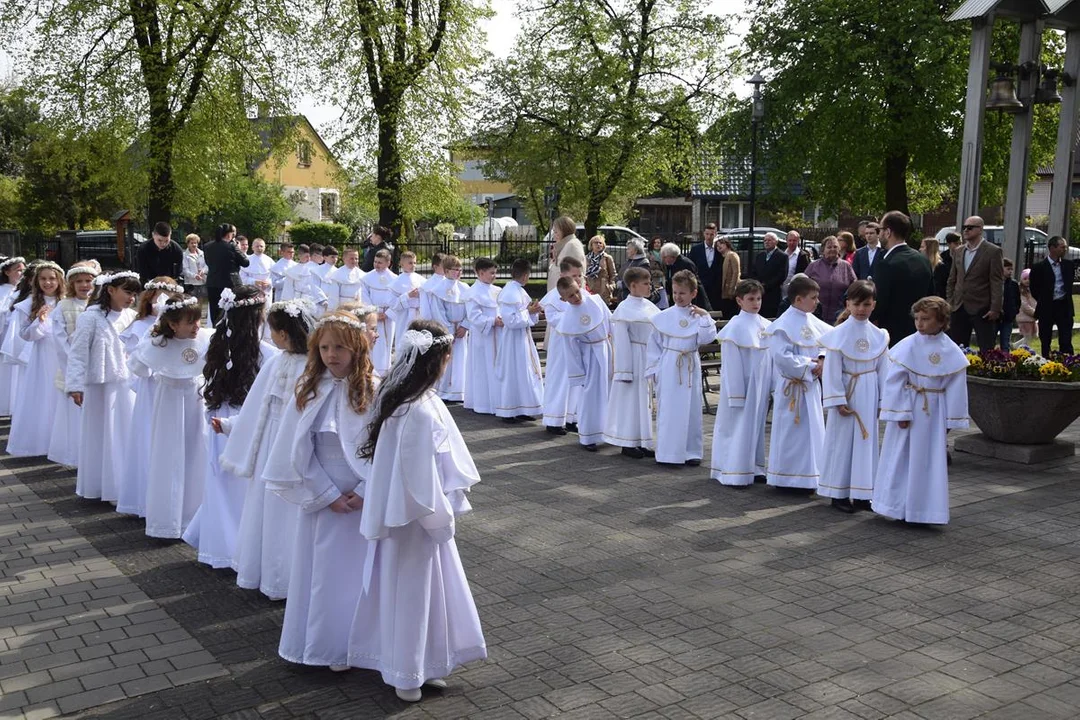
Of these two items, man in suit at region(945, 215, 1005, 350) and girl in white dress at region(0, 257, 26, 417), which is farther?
girl in white dress at region(0, 257, 26, 417)

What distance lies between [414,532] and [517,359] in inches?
308

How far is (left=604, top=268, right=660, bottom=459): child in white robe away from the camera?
10.4 meters

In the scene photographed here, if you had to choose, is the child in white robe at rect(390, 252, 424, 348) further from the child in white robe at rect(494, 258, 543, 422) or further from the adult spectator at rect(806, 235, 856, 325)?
the adult spectator at rect(806, 235, 856, 325)

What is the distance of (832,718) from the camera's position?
466 cm

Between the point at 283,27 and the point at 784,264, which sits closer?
the point at 784,264

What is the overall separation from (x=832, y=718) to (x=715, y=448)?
4.73 meters

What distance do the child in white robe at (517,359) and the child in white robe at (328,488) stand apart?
710 cm

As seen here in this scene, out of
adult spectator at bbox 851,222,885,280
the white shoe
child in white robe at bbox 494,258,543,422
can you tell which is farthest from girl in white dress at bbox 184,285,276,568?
adult spectator at bbox 851,222,885,280

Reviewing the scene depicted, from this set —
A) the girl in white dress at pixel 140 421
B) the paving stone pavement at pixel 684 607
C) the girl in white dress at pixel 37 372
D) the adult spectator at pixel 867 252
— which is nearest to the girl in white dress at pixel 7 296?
the girl in white dress at pixel 37 372

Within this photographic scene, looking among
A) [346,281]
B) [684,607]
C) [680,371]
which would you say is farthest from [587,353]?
[346,281]

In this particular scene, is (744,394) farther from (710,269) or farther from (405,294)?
(405,294)

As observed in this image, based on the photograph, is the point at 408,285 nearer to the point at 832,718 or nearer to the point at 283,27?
the point at 832,718

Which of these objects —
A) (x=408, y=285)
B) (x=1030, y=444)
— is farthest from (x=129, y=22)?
(x=1030, y=444)

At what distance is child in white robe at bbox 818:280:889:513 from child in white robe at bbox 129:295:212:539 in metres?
4.78
